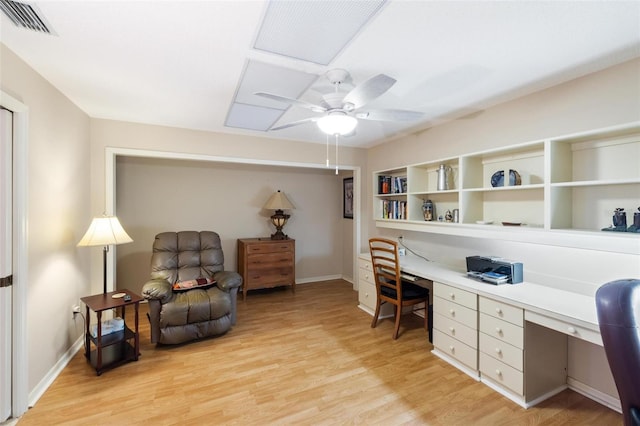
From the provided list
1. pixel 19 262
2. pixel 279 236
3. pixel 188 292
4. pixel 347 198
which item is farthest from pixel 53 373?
pixel 347 198

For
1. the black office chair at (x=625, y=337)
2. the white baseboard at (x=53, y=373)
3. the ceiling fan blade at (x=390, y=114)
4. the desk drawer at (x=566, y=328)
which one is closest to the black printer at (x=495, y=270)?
the desk drawer at (x=566, y=328)

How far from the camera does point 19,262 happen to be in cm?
182

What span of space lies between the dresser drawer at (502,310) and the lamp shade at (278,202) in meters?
3.01

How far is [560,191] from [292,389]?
97.7 inches

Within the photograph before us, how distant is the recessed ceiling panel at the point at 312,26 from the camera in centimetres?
129

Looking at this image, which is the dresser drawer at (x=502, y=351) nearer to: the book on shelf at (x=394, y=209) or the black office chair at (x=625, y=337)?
the black office chair at (x=625, y=337)

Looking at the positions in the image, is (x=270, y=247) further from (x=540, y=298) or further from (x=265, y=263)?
(x=540, y=298)

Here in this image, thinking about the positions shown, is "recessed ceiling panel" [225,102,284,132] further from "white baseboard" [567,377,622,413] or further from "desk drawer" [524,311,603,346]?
"white baseboard" [567,377,622,413]

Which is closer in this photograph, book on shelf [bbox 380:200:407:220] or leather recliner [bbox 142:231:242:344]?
leather recliner [bbox 142:231:242:344]

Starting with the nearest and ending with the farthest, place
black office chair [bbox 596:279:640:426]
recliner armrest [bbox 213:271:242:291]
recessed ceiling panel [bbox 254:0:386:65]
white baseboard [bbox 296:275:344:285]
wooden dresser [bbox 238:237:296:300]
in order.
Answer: black office chair [bbox 596:279:640:426] < recessed ceiling panel [bbox 254:0:386:65] < recliner armrest [bbox 213:271:242:291] < wooden dresser [bbox 238:237:296:300] < white baseboard [bbox 296:275:344:285]

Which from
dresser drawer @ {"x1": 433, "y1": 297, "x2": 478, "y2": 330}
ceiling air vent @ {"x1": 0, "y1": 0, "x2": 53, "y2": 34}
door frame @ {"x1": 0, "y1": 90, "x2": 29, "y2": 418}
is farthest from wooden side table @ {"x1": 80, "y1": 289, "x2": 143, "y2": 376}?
dresser drawer @ {"x1": 433, "y1": 297, "x2": 478, "y2": 330}

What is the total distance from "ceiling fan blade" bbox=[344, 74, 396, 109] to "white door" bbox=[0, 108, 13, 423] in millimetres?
2160

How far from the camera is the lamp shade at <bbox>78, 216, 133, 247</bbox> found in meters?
2.39

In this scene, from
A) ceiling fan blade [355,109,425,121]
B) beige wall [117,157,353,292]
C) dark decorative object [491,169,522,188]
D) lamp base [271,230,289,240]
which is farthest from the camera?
lamp base [271,230,289,240]
